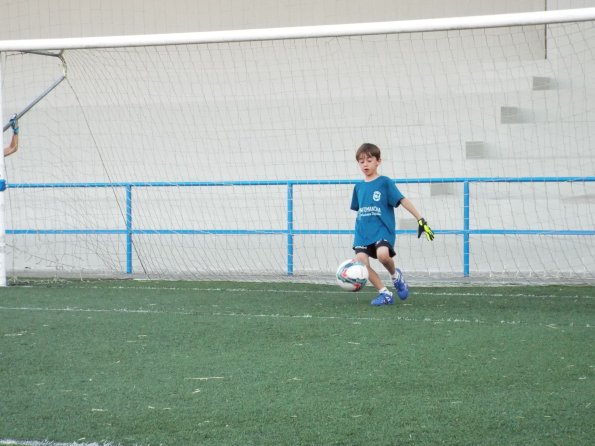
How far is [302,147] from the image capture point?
1219 cm

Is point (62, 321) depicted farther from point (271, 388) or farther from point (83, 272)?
point (83, 272)

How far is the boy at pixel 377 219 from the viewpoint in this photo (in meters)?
7.17

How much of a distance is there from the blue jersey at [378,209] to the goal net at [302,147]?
3043mm

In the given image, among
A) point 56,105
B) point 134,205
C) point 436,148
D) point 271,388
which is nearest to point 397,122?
point 436,148

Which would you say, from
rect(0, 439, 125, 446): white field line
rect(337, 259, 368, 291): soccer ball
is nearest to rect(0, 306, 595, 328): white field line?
rect(337, 259, 368, 291): soccer ball

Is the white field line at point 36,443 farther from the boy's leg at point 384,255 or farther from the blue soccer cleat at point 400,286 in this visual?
the blue soccer cleat at point 400,286

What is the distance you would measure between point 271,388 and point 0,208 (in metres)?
5.22

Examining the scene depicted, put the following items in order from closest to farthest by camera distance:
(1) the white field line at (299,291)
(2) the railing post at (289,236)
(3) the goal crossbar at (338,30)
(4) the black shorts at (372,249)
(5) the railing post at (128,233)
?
(4) the black shorts at (372,249), (3) the goal crossbar at (338,30), (1) the white field line at (299,291), (2) the railing post at (289,236), (5) the railing post at (128,233)

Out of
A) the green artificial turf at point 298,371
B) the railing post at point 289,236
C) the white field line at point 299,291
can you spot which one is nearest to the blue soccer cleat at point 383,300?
the green artificial turf at point 298,371

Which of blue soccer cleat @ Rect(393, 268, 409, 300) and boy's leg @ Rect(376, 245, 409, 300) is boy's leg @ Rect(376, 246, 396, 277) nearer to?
boy's leg @ Rect(376, 245, 409, 300)

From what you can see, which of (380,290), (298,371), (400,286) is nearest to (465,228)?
(400,286)

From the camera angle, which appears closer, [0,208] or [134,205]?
[0,208]

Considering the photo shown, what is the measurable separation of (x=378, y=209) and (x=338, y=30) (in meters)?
1.84

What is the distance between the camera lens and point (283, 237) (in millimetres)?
12195
